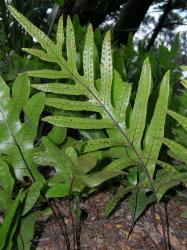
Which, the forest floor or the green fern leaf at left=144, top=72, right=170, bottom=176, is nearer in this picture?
the green fern leaf at left=144, top=72, right=170, bottom=176

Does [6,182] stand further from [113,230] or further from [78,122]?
[113,230]

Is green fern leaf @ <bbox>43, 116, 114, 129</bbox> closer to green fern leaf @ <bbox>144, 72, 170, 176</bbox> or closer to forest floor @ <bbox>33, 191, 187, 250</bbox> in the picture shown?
green fern leaf @ <bbox>144, 72, 170, 176</bbox>

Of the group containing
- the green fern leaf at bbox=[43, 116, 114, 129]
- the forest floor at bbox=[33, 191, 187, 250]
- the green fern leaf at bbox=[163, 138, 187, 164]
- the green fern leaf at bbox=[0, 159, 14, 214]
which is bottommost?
the forest floor at bbox=[33, 191, 187, 250]

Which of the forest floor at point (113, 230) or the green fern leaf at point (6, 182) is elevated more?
the green fern leaf at point (6, 182)

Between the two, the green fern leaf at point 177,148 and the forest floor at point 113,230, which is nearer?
the green fern leaf at point 177,148

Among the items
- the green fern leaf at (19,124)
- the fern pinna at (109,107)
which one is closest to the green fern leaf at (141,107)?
the fern pinna at (109,107)

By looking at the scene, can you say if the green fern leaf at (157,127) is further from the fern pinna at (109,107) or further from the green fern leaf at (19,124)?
the green fern leaf at (19,124)

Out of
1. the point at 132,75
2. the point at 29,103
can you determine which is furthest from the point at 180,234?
the point at 132,75

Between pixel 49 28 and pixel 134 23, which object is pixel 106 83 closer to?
pixel 49 28

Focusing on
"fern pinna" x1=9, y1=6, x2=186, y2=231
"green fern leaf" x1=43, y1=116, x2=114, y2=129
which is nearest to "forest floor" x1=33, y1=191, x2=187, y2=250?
"fern pinna" x1=9, y1=6, x2=186, y2=231
